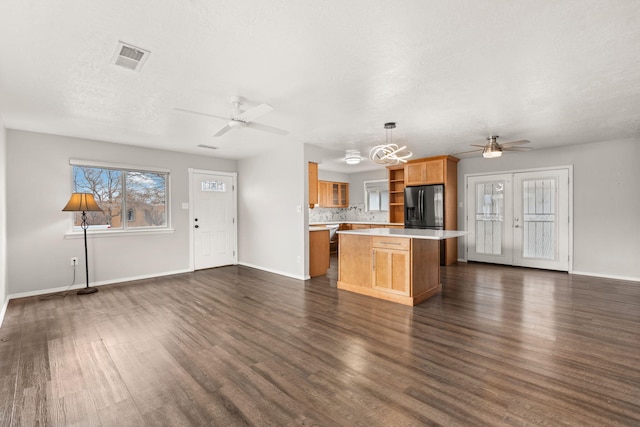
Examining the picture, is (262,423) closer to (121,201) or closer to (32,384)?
(32,384)

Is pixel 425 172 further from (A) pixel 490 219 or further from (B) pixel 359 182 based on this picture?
(B) pixel 359 182

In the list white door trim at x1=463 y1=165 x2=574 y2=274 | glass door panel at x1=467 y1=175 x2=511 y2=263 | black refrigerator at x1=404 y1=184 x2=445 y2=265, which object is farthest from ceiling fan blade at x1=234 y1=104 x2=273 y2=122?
white door trim at x1=463 y1=165 x2=574 y2=274

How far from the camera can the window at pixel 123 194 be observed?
16.2ft

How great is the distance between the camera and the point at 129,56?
2.35 m

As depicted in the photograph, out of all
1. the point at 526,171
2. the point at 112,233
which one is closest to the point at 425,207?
the point at 526,171

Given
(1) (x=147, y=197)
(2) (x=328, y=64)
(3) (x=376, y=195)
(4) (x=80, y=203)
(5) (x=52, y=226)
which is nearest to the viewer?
(2) (x=328, y=64)

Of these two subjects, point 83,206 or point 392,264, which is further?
point 83,206

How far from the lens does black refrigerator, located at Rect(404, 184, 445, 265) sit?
6.45 m

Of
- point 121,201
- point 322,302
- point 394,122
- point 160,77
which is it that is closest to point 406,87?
point 394,122

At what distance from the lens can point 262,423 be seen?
5.67 ft

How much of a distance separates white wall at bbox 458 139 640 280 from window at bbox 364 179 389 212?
12.5 feet

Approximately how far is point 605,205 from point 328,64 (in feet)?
19.1

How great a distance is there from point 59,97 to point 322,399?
385cm

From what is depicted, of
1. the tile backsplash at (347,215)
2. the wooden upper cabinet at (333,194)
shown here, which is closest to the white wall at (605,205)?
the tile backsplash at (347,215)
